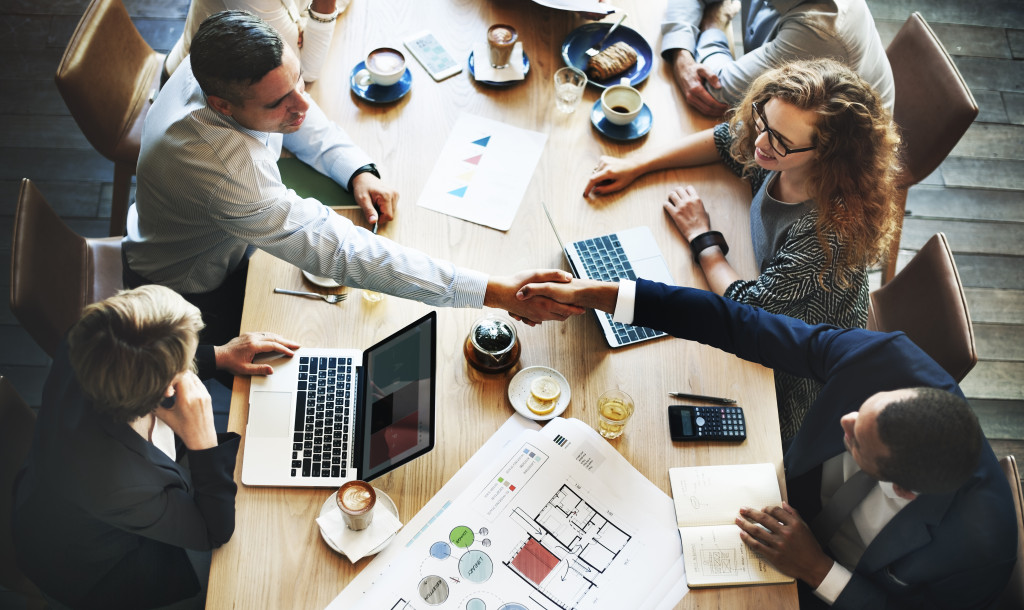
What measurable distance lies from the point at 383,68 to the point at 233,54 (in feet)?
2.07

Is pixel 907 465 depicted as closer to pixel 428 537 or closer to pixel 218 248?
pixel 428 537

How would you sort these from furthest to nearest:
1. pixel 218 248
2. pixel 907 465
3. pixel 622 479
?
1. pixel 218 248
2. pixel 622 479
3. pixel 907 465

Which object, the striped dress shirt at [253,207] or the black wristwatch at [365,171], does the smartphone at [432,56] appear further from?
the striped dress shirt at [253,207]

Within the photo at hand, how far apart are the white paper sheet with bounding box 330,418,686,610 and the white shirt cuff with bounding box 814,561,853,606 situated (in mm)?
294

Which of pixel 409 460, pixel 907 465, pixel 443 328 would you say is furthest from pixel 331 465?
pixel 907 465

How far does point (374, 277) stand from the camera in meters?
1.71

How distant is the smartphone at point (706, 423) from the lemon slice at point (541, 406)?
258mm

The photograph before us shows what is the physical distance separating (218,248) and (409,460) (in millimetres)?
838

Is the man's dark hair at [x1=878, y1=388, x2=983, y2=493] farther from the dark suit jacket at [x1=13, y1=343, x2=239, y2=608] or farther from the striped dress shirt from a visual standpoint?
the dark suit jacket at [x1=13, y1=343, x2=239, y2=608]

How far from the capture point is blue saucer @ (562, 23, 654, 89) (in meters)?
2.25

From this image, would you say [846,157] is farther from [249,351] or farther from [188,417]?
[188,417]

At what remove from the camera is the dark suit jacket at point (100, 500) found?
Answer: 136 centimetres

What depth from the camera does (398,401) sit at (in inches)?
60.1

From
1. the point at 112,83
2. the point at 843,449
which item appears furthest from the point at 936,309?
the point at 112,83
